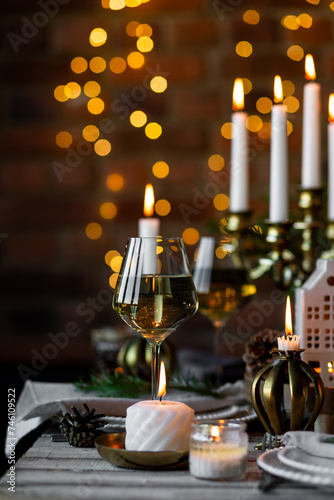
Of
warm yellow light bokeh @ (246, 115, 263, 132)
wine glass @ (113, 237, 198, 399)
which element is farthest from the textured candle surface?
warm yellow light bokeh @ (246, 115, 263, 132)

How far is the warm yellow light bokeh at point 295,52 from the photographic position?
2.19m

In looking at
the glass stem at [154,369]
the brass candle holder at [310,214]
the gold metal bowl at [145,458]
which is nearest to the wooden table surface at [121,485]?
the gold metal bowl at [145,458]

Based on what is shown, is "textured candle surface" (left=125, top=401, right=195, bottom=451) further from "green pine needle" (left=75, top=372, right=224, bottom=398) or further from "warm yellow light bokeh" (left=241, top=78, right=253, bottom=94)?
"warm yellow light bokeh" (left=241, top=78, right=253, bottom=94)

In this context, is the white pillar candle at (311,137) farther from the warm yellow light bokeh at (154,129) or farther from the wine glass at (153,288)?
the warm yellow light bokeh at (154,129)

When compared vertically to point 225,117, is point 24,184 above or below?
below

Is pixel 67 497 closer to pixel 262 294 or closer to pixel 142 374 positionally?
pixel 142 374

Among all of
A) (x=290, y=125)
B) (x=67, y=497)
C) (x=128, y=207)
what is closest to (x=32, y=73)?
(x=128, y=207)

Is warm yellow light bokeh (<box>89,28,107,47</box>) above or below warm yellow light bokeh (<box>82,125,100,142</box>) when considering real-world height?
above

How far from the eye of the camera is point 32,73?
2.20m

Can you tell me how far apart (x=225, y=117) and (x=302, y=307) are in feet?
4.60

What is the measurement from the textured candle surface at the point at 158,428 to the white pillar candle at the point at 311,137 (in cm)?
65

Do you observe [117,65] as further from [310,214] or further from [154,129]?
[310,214]

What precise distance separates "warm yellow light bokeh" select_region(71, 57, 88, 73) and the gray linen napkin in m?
1.68

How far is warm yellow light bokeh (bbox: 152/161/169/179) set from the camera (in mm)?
2193
